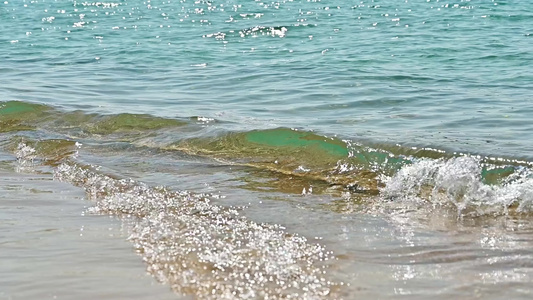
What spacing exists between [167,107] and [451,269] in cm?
628

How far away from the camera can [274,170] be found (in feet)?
22.2

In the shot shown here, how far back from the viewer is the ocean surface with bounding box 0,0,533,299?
3.90m

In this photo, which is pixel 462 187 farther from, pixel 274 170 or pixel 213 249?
pixel 213 249

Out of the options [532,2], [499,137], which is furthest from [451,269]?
[532,2]

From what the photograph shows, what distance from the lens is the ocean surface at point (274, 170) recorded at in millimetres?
3898

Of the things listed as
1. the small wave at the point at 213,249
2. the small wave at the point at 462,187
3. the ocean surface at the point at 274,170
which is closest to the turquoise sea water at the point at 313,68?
the ocean surface at the point at 274,170

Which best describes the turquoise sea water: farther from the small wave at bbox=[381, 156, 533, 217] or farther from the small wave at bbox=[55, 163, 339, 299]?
the small wave at bbox=[55, 163, 339, 299]

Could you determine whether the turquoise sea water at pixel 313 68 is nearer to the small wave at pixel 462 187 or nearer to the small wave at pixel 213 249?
the small wave at pixel 462 187

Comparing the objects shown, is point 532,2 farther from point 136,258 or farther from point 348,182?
point 136,258

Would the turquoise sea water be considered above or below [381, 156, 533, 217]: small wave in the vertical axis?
below

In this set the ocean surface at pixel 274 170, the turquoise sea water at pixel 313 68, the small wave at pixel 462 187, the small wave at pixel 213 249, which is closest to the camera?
the small wave at pixel 213 249

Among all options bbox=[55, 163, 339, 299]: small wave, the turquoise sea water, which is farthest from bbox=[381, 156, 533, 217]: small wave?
bbox=[55, 163, 339, 299]: small wave

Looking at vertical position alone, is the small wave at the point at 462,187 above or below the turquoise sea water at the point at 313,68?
above

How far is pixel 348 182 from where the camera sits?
634 centimetres
